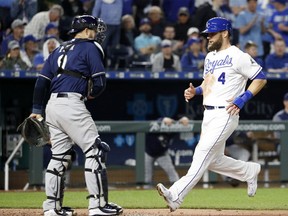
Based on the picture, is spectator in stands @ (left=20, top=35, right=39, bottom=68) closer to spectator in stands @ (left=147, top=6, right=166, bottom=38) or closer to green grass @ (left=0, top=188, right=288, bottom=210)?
spectator in stands @ (left=147, top=6, right=166, bottom=38)

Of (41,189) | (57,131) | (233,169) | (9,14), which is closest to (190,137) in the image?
(41,189)

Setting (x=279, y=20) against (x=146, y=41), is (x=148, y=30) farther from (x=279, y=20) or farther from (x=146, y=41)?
(x=279, y=20)

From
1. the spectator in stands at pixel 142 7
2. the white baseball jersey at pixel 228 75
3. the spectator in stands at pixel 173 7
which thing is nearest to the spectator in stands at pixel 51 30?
the spectator in stands at pixel 142 7

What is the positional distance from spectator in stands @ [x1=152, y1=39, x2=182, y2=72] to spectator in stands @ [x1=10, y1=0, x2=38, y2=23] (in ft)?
6.66

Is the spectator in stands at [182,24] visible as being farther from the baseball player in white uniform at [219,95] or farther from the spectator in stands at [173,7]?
the baseball player in white uniform at [219,95]

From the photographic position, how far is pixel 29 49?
13172 millimetres

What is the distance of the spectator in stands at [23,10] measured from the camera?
1334cm

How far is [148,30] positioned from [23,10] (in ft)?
6.49

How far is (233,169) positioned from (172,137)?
15.1 feet

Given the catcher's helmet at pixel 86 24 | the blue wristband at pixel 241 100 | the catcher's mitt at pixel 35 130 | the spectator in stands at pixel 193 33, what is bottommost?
the catcher's mitt at pixel 35 130

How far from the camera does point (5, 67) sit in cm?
1282

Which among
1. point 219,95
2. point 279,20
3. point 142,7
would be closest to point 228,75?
point 219,95

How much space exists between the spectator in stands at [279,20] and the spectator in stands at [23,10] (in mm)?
3864

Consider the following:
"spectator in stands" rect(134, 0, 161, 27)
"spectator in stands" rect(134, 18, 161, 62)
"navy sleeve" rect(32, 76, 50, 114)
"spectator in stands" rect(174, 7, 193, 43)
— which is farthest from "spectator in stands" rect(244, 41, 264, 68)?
"navy sleeve" rect(32, 76, 50, 114)
